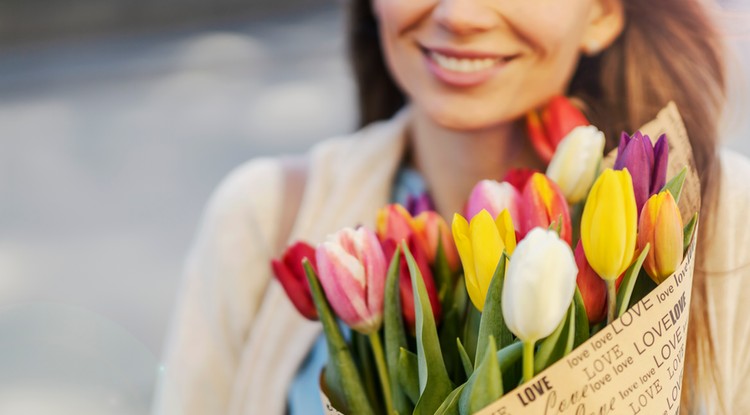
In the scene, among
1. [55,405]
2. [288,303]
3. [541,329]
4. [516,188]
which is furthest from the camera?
[55,405]

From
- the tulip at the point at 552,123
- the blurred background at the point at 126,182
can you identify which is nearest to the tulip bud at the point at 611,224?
the tulip at the point at 552,123

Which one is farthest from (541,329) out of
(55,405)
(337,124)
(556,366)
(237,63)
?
(237,63)

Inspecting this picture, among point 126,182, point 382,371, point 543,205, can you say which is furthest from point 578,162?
point 126,182

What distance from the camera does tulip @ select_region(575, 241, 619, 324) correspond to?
0.43 m

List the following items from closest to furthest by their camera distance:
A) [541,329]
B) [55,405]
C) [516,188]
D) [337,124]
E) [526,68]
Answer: [541,329]
[516,188]
[526,68]
[55,405]
[337,124]

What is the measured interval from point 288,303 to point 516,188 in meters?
0.28

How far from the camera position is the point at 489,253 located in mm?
425

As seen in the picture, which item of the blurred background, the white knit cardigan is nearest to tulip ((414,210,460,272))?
the white knit cardigan

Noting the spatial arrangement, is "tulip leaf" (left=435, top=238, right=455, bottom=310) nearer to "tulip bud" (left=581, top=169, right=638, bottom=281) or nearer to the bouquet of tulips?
the bouquet of tulips

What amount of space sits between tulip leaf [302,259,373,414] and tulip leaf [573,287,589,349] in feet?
0.41

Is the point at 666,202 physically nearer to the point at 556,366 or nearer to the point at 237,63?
the point at 556,366

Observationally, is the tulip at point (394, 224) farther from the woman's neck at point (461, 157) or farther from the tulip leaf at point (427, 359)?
the woman's neck at point (461, 157)

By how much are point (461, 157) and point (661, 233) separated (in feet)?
1.06

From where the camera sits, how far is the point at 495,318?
0.43 metres
